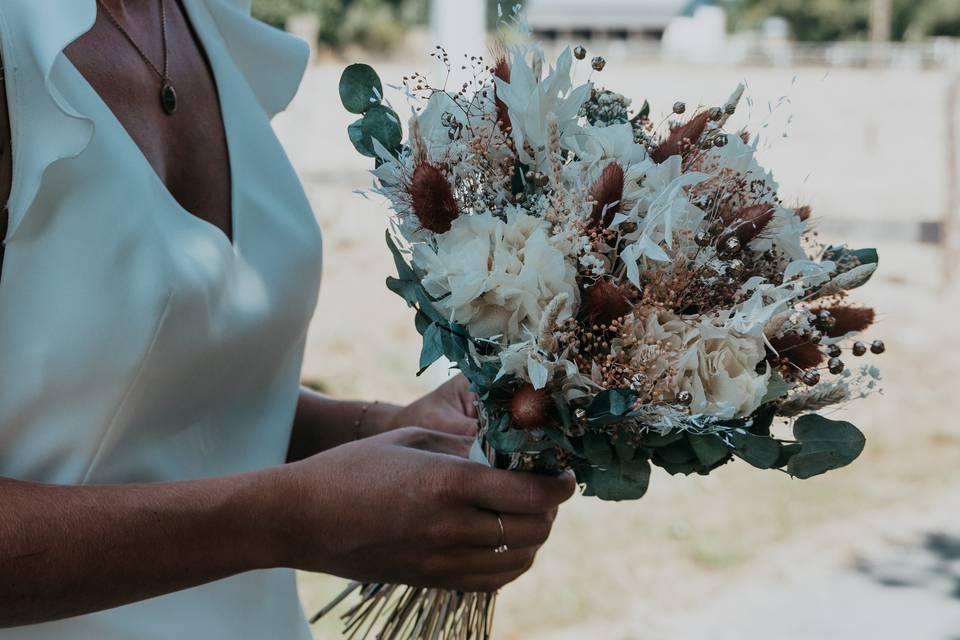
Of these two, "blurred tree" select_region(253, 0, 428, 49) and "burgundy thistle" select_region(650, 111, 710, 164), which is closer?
"burgundy thistle" select_region(650, 111, 710, 164)

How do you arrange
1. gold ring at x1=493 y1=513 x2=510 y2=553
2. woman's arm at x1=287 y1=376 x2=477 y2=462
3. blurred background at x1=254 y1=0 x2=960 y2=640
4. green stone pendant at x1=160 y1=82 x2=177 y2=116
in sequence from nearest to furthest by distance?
gold ring at x1=493 y1=513 x2=510 y2=553 → green stone pendant at x1=160 y1=82 x2=177 y2=116 → woman's arm at x1=287 y1=376 x2=477 y2=462 → blurred background at x1=254 y1=0 x2=960 y2=640

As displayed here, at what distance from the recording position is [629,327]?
119cm

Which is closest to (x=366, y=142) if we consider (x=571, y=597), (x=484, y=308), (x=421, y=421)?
Answer: (x=484, y=308)

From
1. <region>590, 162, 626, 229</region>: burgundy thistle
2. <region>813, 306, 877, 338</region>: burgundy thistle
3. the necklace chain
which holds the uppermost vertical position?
the necklace chain

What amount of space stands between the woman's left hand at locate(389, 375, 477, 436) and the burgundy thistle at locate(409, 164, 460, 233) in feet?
1.47

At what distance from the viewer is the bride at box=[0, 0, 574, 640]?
1.18 m

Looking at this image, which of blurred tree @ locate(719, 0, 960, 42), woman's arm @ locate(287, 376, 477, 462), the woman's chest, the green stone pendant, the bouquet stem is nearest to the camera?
the woman's chest

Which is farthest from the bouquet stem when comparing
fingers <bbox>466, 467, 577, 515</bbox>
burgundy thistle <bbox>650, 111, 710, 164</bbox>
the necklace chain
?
the necklace chain

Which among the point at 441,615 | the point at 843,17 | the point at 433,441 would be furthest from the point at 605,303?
the point at 843,17

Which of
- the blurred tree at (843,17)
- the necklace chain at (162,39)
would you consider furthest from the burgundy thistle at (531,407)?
the blurred tree at (843,17)

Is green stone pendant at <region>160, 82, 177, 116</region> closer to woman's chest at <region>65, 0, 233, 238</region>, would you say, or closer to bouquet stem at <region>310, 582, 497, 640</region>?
woman's chest at <region>65, 0, 233, 238</region>

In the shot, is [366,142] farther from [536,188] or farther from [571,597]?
[571,597]

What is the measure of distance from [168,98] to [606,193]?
66 centimetres

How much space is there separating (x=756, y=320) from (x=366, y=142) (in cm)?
52
